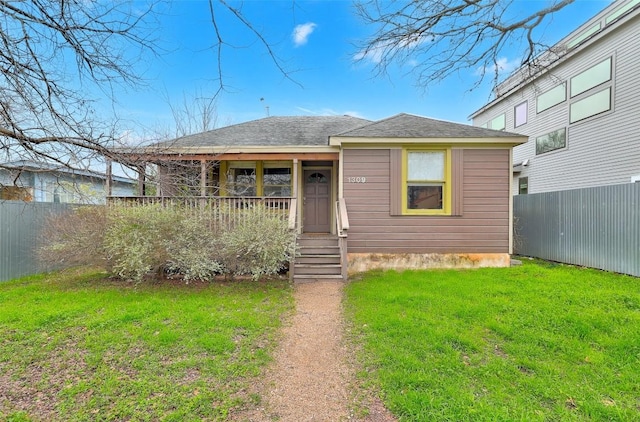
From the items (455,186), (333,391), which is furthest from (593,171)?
(333,391)

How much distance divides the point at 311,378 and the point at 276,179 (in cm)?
707

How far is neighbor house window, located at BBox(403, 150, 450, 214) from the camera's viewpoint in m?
7.54

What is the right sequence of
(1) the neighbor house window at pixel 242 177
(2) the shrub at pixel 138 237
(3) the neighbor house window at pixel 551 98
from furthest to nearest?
(3) the neighbor house window at pixel 551 98 < (1) the neighbor house window at pixel 242 177 < (2) the shrub at pixel 138 237

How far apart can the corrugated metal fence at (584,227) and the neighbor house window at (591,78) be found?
4904 millimetres

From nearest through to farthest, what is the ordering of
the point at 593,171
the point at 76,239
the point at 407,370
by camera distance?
the point at 407,370, the point at 76,239, the point at 593,171

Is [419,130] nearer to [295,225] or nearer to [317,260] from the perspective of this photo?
[295,225]

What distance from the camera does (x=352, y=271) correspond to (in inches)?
296

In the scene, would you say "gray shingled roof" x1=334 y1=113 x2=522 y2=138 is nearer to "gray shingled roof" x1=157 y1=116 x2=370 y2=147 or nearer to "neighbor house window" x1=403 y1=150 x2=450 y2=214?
"neighbor house window" x1=403 y1=150 x2=450 y2=214

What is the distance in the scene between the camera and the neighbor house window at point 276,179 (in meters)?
9.38

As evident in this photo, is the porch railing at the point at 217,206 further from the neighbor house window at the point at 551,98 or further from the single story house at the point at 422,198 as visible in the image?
the neighbor house window at the point at 551,98

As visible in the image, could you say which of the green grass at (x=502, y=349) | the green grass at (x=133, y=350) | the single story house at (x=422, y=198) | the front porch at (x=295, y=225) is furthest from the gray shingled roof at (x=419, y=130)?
the green grass at (x=133, y=350)

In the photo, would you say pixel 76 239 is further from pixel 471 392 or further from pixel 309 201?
pixel 471 392

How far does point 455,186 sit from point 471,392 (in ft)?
18.5

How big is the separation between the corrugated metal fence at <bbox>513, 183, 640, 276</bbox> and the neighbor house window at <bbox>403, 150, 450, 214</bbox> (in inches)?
138
